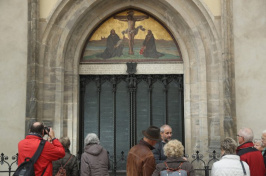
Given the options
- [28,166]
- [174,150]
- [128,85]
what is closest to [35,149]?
[28,166]

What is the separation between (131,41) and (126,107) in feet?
6.11

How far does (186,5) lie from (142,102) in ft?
9.39

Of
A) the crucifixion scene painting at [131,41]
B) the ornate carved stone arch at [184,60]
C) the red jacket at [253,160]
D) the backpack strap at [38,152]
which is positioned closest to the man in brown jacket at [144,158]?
the backpack strap at [38,152]

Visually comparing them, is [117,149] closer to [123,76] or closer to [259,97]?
[123,76]

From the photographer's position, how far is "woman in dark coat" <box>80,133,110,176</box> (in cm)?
583

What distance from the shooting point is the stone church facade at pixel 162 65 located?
9.60 m

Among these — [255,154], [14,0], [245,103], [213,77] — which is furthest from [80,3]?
[255,154]

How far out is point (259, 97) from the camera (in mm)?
9570

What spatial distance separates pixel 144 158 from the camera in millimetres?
5113

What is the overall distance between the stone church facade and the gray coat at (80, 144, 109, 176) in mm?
3842

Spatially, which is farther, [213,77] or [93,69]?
[93,69]

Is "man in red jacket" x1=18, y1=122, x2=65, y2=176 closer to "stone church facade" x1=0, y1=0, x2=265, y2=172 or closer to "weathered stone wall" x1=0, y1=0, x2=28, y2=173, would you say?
"stone church facade" x1=0, y1=0, x2=265, y2=172

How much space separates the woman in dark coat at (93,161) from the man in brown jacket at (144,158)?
29.7 inches

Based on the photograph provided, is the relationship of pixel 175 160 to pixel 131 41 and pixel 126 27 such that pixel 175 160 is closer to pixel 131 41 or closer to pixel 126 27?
pixel 131 41
